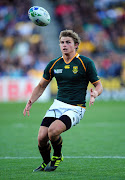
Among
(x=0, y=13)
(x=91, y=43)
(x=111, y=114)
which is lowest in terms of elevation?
(x=111, y=114)

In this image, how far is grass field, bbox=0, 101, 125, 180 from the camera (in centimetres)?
580

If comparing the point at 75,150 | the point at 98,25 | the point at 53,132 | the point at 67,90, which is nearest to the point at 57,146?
the point at 53,132

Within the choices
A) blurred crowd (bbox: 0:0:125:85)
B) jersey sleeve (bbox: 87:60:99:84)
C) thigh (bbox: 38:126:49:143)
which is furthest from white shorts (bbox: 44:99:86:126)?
blurred crowd (bbox: 0:0:125:85)

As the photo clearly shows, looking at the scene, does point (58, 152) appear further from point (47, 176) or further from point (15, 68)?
point (15, 68)

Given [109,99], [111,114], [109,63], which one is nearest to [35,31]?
[109,63]

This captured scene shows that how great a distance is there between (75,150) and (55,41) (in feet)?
62.7

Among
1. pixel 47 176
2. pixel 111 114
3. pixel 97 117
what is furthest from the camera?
pixel 111 114

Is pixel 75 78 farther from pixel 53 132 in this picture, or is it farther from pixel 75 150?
pixel 75 150

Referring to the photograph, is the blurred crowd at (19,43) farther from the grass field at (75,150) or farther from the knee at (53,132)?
the knee at (53,132)

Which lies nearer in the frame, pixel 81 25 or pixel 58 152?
pixel 58 152

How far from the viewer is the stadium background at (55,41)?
2202 cm

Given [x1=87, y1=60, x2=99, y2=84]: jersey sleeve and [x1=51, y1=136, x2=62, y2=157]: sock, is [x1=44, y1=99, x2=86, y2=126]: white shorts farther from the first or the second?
[x1=87, y1=60, x2=99, y2=84]: jersey sleeve

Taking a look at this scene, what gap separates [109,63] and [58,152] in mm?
17762

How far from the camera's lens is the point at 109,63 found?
23516mm
